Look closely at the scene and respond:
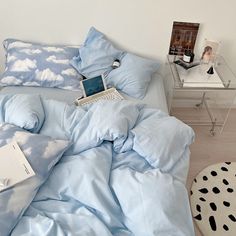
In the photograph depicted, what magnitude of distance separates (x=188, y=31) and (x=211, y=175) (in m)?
1.00

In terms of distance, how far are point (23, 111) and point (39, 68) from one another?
521mm

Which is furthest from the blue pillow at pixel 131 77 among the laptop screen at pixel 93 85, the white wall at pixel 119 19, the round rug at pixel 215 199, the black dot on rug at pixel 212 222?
the black dot on rug at pixel 212 222

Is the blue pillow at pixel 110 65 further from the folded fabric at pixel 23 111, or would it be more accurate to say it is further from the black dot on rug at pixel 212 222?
the black dot on rug at pixel 212 222

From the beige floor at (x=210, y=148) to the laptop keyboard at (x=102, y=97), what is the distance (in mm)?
708

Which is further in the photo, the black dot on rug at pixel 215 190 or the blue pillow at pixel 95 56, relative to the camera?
the blue pillow at pixel 95 56

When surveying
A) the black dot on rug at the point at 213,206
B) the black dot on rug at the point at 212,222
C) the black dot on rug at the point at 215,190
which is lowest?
the black dot on rug at the point at 212,222

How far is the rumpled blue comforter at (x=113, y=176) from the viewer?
3.34 ft

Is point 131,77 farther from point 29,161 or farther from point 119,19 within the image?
point 29,161

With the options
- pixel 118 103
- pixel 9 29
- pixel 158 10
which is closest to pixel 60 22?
pixel 9 29

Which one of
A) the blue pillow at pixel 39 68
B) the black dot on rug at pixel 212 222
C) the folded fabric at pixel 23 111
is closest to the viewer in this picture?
the folded fabric at pixel 23 111

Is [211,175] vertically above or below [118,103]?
below

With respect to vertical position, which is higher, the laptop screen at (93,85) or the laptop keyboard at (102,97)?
the laptop screen at (93,85)

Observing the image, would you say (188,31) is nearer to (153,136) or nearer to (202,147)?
(202,147)

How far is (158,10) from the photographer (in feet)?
6.16
